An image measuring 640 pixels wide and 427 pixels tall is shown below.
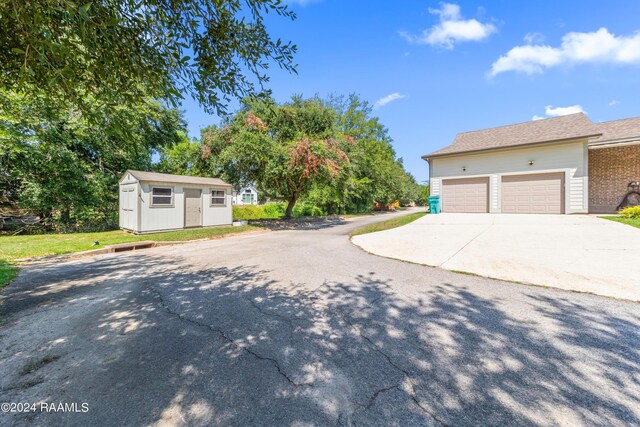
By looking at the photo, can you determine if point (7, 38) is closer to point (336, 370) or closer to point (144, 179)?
point (336, 370)

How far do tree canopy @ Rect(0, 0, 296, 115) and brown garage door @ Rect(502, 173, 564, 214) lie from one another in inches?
568

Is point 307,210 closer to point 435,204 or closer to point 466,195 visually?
point 435,204

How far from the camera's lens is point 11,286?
189 inches

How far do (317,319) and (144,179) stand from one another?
11957 mm

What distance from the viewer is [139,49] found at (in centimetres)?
304

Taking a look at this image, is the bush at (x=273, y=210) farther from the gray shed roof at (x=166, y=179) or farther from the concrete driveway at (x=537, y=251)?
the concrete driveway at (x=537, y=251)

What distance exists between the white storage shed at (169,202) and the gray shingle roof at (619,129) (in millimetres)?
19640

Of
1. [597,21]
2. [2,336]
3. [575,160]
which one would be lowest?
[2,336]

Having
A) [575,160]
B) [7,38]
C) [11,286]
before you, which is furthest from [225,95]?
[575,160]

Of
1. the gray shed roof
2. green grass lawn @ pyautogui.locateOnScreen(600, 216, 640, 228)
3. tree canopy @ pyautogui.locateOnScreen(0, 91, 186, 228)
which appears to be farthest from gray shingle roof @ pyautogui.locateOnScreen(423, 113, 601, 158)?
tree canopy @ pyautogui.locateOnScreen(0, 91, 186, 228)

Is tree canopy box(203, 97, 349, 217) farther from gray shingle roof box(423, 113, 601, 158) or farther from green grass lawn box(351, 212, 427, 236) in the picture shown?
gray shingle roof box(423, 113, 601, 158)

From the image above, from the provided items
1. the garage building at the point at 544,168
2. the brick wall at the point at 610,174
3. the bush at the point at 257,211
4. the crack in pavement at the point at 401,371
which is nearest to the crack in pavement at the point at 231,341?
the crack in pavement at the point at 401,371

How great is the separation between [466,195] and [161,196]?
53.2 ft

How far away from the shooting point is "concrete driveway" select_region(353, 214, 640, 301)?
4.54 meters
